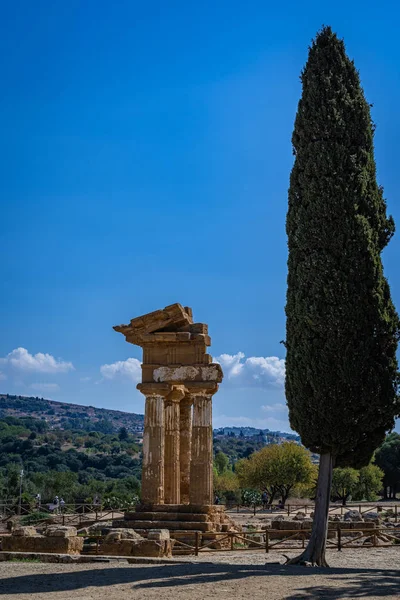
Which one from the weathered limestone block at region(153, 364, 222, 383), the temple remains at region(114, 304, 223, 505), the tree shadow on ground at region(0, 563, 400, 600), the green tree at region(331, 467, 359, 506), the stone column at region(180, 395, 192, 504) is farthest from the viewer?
the green tree at region(331, 467, 359, 506)

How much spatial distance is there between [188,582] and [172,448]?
15.1 m

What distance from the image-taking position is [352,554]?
2181 cm

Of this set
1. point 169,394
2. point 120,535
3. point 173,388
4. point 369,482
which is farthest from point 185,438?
point 369,482

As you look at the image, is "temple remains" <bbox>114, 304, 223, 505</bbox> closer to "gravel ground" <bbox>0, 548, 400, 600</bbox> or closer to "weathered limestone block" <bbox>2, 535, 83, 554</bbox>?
"weathered limestone block" <bbox>2, 535, 83, 554</bbox>

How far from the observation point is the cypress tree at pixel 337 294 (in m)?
17.3

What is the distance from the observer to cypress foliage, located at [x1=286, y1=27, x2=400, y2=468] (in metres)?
17.3

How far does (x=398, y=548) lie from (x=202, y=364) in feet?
30.1

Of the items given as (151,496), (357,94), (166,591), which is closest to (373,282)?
(357,94)

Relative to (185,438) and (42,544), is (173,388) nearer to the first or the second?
(185,438)

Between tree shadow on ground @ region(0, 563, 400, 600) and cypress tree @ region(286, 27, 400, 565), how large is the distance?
7.90ft

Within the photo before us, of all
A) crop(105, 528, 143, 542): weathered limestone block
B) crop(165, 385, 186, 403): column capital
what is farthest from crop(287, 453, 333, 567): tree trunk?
crop(165, 385, 186, 403): column capital

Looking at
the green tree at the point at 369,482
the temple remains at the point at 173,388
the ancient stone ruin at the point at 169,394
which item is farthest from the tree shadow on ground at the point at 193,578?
the green tree at the point at 369,482

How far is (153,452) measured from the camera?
27391 millimetres

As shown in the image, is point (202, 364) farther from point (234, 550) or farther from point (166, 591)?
point (166, 591)
